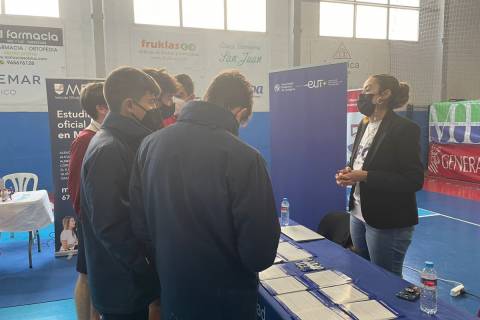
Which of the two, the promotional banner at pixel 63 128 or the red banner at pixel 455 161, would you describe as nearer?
the promotional banner at pixel 63 128

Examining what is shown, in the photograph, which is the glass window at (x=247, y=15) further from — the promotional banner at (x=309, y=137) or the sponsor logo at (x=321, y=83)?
the sponsor logo at (x=321, y=83)

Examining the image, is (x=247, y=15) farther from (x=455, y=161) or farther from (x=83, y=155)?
(x=83, y=155)

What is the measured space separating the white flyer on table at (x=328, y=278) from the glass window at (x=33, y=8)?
708cm

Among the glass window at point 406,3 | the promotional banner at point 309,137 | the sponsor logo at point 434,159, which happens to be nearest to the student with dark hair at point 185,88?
the promotional banner at point 309,137

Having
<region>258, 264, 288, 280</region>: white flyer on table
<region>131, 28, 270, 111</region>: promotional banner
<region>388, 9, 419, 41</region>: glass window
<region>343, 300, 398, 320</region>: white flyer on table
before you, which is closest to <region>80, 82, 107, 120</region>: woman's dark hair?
<region>258, 264, 288, 280</region>: white flyer on table

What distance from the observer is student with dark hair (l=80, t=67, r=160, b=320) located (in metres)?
1.49

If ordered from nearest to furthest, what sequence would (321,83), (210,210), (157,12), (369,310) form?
(210,210)
(369,310)
(321,83)
(157,12)

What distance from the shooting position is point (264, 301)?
5.65 feet

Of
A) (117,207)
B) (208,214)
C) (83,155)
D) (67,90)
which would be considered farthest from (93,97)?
(67,90)

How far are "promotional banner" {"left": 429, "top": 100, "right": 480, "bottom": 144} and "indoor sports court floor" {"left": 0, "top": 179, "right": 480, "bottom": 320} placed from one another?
2.56 m

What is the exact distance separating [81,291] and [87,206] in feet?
2.95

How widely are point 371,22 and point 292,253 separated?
867 cm

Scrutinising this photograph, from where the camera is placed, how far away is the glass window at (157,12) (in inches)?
303

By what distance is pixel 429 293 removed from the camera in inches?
61.2
